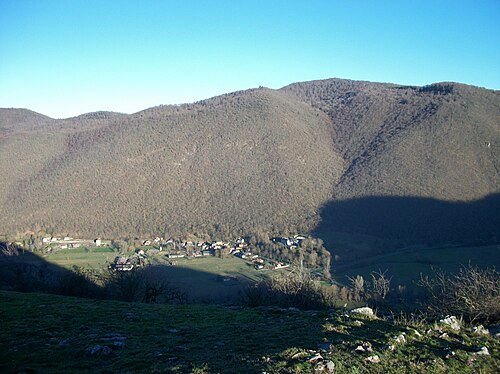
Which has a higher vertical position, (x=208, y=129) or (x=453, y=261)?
(x=208, y=129)

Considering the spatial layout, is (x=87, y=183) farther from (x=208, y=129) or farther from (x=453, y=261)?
(x=453, y=261)

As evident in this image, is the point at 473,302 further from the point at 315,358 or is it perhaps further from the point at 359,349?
the point at 315,358

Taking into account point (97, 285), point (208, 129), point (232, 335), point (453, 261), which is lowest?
point (453, 261)

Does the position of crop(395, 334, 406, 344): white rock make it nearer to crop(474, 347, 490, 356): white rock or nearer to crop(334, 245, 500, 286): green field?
crop(474, 347, 490, 356): white rock

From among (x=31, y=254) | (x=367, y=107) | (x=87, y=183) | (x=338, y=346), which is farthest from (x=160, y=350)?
(x=367, y=107)

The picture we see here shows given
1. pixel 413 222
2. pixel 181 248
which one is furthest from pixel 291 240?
pixel 413 222

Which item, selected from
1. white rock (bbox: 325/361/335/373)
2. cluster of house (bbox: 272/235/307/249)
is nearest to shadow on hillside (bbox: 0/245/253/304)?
white rock (bbox: 325/361/335/373)
